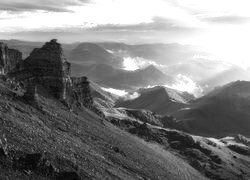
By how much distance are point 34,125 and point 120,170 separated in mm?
35800

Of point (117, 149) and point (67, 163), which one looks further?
point (117, 149)

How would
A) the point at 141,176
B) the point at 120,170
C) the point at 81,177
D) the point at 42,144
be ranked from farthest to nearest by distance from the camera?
the point at 141,176 < the point at 120,170 < the point at 42,144 < the point at 81,177

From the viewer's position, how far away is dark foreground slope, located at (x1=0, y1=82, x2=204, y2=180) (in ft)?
330

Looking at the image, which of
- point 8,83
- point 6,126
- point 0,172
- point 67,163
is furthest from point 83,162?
point 8,83

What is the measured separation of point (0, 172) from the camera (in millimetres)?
88812

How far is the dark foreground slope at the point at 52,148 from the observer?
100688 mm

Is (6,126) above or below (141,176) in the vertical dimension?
above

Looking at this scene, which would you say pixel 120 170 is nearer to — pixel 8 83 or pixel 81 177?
pixel 81 177

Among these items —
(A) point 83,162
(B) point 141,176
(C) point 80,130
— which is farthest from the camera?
(C) point 80,130

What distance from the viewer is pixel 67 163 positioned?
121 metres

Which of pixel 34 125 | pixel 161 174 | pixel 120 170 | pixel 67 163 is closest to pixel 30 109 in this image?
pixel 34 125

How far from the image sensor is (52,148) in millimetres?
127188

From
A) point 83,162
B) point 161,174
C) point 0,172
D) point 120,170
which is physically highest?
point 0,172

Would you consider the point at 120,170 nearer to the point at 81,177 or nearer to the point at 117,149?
the point at 117,149
